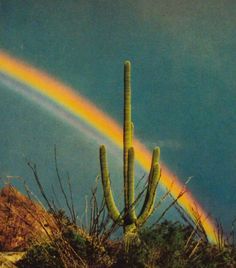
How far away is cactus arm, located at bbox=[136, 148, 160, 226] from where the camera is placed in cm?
1112

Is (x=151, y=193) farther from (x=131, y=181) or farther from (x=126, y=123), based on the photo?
(x=126, y=123)

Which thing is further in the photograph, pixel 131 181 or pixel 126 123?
pixel 126 123

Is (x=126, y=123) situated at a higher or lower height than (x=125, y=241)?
higher

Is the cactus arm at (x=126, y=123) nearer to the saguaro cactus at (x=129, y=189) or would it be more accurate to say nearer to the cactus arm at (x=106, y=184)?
the saguaro cactus at (x=129, y=189)

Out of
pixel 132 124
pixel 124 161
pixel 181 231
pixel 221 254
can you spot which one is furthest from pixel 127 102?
pixel 221 254

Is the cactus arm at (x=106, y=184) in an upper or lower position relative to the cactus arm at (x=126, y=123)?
lower

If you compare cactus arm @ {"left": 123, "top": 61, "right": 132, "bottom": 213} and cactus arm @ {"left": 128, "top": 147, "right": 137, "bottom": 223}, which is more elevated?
cactus arm @ {"left": 123, "top": 61, "right": 132, "bottom": 213}

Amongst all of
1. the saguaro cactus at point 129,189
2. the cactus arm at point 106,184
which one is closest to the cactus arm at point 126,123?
the saguaro cactus at point 129,189

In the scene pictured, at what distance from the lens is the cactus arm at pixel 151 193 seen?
11.1 m

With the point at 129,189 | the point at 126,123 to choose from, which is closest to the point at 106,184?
the point at 129,189

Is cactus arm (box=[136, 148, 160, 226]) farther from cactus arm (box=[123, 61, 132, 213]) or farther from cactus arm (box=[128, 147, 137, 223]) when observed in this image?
cactus arm (box=[123, 61, 132, 213])

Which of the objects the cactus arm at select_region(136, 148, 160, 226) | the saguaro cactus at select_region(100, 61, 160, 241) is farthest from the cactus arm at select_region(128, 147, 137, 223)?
the cactus arm at select_region(136, 148, 160, 226)

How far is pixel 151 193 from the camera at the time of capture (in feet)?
37.2

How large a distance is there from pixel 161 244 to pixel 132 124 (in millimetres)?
3546
